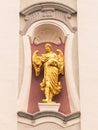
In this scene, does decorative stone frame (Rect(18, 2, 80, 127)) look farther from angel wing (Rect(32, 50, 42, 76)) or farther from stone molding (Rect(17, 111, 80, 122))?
stone molding (Rect(17, 111, 80, 122))

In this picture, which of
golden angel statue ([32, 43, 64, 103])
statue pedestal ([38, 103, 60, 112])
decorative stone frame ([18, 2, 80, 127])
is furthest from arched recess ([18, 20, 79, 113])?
statue pedestal ([38, 103, 60, 112])

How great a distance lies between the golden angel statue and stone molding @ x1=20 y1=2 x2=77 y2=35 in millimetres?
584

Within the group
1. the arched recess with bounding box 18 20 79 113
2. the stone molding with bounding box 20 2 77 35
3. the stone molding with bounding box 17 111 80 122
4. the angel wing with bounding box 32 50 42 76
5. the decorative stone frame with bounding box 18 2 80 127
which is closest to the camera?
the stone molding with bounding box 17 111 80 122

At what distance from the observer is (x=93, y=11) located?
13.0 meters

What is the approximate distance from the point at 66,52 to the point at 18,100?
4.79 ft

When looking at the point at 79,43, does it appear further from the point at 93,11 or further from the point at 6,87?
the point at 6,87

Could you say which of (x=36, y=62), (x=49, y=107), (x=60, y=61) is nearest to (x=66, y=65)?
(x=60, y=61)

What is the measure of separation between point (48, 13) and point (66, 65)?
4.02 ft

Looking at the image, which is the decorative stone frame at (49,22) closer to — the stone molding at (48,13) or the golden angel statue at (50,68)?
the stone molding at (48,13)

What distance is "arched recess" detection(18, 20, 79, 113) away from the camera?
490 inches

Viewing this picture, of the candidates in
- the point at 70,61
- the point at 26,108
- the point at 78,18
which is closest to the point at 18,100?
the point at 26,108

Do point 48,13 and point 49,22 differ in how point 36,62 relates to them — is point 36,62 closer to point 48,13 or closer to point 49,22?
point 49,22

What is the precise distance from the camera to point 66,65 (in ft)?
41.9

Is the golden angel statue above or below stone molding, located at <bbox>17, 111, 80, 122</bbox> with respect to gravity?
above
